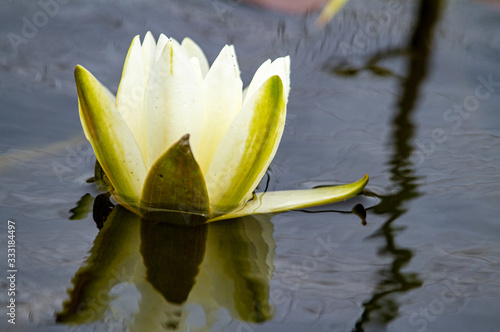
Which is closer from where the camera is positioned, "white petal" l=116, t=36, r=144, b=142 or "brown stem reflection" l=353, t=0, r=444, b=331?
"brown stem reflection" l=353, t=0, r=444, b=331

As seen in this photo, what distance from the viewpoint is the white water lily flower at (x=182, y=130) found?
83cm

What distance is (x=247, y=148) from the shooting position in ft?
2.85

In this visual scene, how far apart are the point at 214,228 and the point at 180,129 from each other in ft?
0.60

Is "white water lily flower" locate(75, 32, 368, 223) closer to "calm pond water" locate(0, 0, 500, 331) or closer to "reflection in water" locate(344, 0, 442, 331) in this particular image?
"calm pond water" locate(0, 0, 500, 331)

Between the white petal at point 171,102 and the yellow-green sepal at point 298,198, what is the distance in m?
0.17

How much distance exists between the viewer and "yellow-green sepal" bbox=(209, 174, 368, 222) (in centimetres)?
95

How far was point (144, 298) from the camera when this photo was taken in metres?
0.73

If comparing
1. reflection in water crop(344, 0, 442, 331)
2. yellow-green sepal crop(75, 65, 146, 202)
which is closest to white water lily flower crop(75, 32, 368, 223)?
yellow-green sepal crop(75, 65, 146, 202)

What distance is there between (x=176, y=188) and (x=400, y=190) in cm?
46

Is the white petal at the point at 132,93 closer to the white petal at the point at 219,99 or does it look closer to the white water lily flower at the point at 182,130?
the white water lily flower at the point at 182,130

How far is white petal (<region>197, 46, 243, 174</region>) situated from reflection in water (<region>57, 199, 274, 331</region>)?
15 cm

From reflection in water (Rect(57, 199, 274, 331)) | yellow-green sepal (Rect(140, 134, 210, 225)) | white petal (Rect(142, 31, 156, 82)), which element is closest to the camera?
reflection in water (Rect(57, 199, 274, 331))

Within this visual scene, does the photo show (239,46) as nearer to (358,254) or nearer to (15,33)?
(15,33)

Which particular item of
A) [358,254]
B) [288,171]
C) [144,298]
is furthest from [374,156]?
[144,298]
